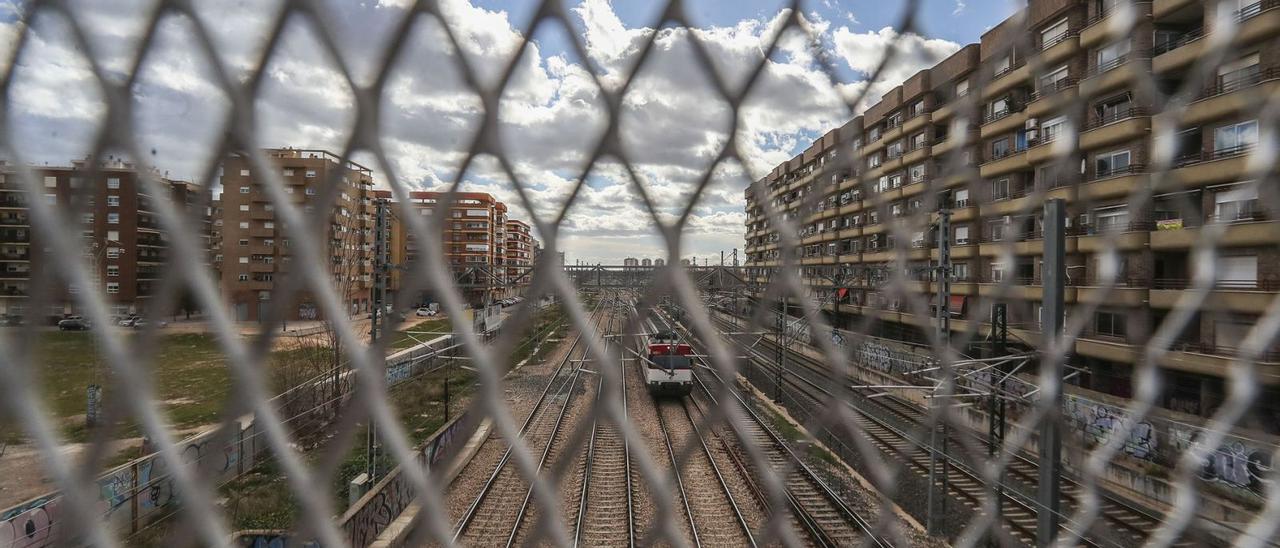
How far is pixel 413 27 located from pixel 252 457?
0.90 meters

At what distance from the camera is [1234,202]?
1254 mm

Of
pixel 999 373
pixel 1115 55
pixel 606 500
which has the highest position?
pixel 1115 55

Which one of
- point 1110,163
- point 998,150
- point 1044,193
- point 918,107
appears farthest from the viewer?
point 998,150

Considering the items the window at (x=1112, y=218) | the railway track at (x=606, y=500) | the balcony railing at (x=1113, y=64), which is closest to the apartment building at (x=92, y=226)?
the balcony railing at (x=1113, y=64)

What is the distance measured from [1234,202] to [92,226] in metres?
2.28

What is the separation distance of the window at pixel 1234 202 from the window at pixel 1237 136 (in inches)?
6.0

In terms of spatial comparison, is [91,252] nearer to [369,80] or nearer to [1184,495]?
[369,80]

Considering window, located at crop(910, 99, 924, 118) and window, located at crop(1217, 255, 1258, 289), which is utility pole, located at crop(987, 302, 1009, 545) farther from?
window, located at crop(910, 99, 924, 118)

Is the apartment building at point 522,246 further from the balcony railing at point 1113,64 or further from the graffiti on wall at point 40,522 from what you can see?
the balcony railing at point 1113,64

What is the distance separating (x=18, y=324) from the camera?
0.71 m

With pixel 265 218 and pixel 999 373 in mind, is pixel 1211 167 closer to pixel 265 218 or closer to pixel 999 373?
pixel 265 218

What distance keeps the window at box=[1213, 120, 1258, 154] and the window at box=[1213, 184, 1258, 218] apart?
152 millimetres

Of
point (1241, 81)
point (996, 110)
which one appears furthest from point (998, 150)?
point (1241, 81)

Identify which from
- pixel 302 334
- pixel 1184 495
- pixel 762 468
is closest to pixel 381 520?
pixel 302 334
